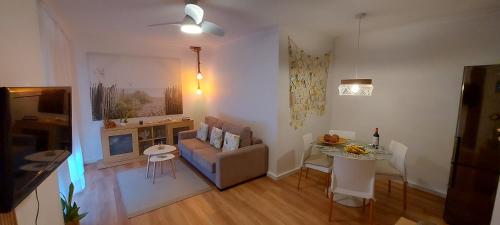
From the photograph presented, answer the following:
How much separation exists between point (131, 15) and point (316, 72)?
295 centimetres

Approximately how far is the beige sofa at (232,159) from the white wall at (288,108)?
1.05 ft

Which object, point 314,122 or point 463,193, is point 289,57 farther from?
point 463,193

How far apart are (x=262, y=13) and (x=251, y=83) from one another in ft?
4.38

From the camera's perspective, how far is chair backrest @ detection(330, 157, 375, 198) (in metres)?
2.08

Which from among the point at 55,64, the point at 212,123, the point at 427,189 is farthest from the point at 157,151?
the point at 427,189

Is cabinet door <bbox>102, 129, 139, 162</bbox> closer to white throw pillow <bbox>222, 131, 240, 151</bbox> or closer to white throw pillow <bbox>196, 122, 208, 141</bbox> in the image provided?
white throw pillow <bbox>196, 122, 208, 141</bbox>

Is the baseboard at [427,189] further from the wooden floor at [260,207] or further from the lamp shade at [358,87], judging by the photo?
the lamp shade at [358,87]

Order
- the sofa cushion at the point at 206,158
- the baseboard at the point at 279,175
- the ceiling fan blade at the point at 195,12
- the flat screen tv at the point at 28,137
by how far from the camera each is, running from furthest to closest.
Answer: the baseboard at the point at 279,175 < the sofa cushion at the point at 206,158 < the ceiling fan blade at the point at 195,12 < the flat screen tv at the point at 28,137

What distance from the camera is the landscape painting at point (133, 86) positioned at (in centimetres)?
396

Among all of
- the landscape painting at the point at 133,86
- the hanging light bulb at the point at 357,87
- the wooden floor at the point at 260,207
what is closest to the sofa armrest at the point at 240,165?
the wooden floor at the point at 260,207

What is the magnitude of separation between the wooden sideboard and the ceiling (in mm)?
1804

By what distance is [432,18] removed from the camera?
8.94ft

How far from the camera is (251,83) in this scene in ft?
12.1

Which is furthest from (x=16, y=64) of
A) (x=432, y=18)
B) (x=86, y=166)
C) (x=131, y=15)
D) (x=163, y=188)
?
(x=432, y=18)
